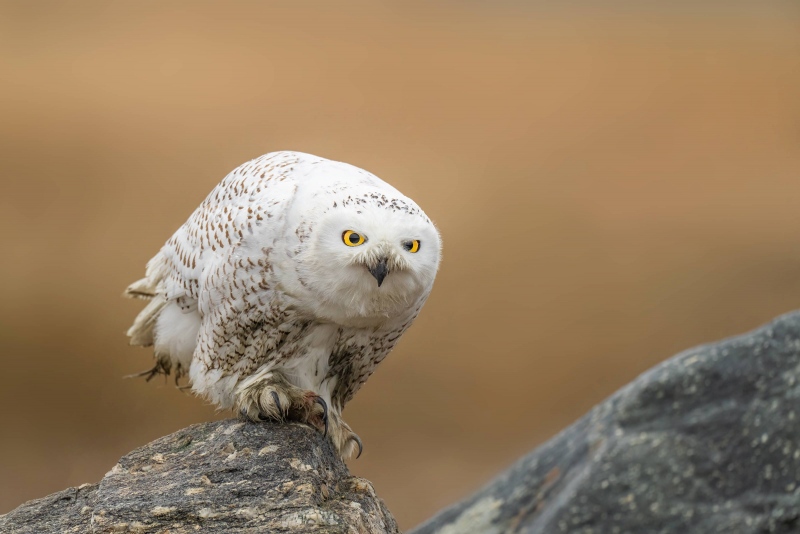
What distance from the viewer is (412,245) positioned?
2760 millimetres

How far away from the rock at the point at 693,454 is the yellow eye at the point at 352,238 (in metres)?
0.88

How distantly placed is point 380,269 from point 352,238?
0.15 meters

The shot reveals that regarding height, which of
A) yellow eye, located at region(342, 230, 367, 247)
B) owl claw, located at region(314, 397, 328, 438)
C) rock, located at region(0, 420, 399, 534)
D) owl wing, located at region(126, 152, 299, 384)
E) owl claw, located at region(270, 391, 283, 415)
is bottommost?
rock, located at region(0, 420, 399, 534)

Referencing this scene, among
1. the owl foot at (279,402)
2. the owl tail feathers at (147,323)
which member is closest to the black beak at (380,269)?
the owl foot at (279,402)

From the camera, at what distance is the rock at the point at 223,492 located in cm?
255

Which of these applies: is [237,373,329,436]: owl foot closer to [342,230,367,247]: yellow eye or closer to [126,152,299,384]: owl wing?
[126,152,299,384]: owl wing

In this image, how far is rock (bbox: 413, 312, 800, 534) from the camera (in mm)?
1922

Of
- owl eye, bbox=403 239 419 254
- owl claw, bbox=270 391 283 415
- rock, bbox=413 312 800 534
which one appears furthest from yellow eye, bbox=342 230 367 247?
rock, bbox=413 312 800 534

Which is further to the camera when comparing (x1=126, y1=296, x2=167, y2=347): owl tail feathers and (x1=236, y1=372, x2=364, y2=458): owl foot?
(x1=126, y1=296, x2=167, y2=347): owl tail feathers

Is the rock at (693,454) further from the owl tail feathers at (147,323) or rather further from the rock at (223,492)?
the owl tail feathers at (147,323)

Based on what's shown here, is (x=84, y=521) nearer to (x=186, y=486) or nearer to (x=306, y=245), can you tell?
(x=186, y=486)

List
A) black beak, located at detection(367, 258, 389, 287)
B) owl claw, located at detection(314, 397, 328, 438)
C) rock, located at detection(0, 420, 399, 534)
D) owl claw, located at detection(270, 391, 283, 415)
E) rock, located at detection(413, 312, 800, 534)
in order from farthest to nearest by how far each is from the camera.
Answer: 1. owl claw, located at detection(314, 397, 328, 438)
2. owl claw, located at detection(270, 391, 283, 415)
3. black beak, located at detection(367, 258, 389, 287)
4. rock, located at detection(0, 420, 399, 534)
5. rock, located at detection(413, 312, 800, 534)

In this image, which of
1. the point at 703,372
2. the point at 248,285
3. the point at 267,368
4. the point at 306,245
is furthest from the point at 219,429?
the point at 703,372

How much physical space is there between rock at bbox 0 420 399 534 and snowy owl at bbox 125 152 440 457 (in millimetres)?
140
